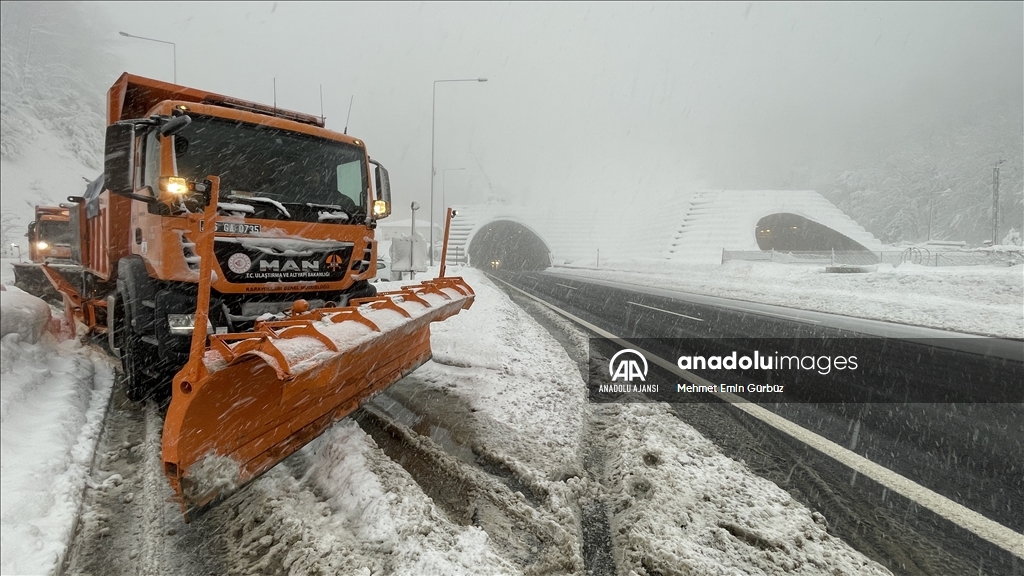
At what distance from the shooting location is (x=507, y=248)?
218 ft

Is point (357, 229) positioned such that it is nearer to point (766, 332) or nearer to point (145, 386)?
point (145, 386)

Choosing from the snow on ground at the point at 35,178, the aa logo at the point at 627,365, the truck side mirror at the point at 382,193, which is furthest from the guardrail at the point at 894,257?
the snow on ground at the point at 35,178

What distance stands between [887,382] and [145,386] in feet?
24.1

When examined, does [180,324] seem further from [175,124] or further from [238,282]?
[175,124]

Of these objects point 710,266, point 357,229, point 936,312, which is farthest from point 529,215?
point 357,229

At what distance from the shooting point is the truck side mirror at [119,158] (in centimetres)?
400

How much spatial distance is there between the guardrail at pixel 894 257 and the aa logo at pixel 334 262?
24074mm

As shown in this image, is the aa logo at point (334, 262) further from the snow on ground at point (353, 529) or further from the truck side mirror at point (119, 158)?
the snow on ground at point (353, 529)

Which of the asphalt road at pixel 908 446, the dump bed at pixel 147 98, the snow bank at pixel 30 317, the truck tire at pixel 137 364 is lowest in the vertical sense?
the asphalt road at pixel 908 446

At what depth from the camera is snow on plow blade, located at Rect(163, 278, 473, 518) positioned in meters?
2.30

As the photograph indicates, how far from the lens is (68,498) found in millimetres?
2688

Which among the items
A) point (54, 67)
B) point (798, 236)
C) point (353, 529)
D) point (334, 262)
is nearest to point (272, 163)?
point (334, 262)

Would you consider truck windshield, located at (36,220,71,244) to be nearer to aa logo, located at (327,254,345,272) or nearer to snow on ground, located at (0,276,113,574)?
snow on ground, located at (0,276,113,574)

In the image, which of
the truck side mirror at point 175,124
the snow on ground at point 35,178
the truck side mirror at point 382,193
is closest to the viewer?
the truck side mirror at point 175,124
